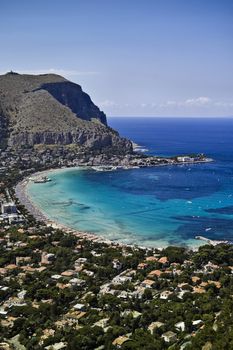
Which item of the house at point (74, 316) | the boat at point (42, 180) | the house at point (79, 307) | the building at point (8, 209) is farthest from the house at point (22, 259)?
the boat at point (42, 180)

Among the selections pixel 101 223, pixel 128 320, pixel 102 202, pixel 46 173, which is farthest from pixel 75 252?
pixel 46 173

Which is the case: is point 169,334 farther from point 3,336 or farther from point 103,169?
point 103,169

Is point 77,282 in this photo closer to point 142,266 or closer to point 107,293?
point 107,293

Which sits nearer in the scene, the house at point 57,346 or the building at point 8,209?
the house at point 57,346

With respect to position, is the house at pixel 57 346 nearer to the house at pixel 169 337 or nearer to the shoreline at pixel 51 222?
the house at pixel 169 337

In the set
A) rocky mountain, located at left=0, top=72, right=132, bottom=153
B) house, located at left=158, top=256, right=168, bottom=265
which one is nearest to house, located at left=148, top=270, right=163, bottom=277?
house, located at left=158, top=256, right=168, bottom=265

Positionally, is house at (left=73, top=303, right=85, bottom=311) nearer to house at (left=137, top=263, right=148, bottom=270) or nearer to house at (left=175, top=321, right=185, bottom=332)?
house at (left=175, top=321, right=185, bottom=332)

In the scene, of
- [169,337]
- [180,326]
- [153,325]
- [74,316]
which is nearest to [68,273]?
[74,316]
